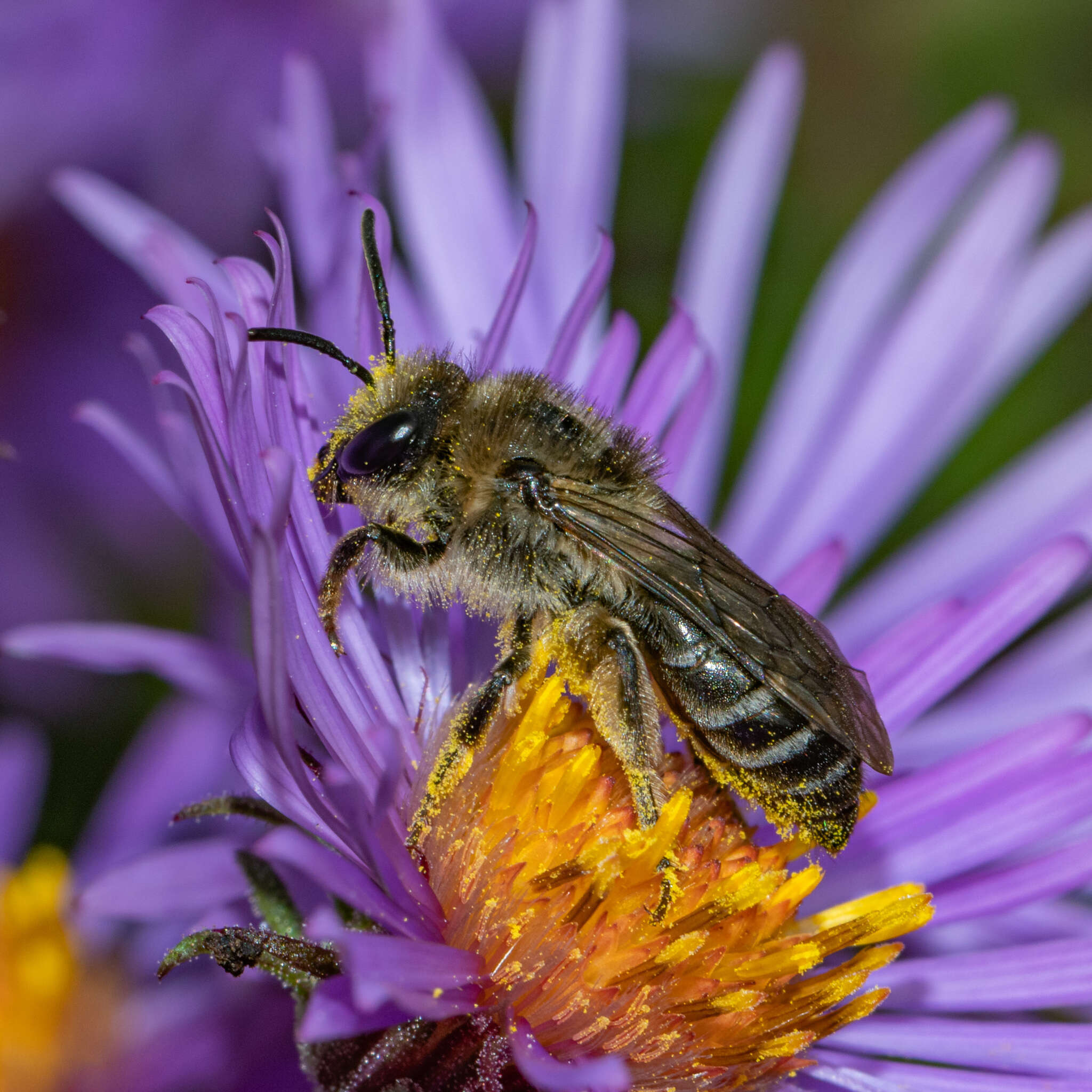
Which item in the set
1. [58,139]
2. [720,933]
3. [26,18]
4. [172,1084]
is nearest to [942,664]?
[720,933]

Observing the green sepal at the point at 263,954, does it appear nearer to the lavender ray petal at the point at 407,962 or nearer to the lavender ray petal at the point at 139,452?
the lavender ray petal at the point at 407,962

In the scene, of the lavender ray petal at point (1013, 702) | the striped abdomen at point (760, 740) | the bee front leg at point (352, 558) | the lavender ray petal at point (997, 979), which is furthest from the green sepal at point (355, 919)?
the lavender ray petal at point (1013, 702)

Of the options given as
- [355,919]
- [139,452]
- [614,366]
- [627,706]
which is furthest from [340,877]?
[614,366]

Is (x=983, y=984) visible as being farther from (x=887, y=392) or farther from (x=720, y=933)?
(x=887, y=392)

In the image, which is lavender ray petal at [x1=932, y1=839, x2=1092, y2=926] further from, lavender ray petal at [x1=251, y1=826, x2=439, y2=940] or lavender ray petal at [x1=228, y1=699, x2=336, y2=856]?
lavender ray petal at [x1=228, y1=699, x2=336, y2=856]

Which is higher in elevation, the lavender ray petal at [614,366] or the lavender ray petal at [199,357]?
the lavender ray petal at [614,366]

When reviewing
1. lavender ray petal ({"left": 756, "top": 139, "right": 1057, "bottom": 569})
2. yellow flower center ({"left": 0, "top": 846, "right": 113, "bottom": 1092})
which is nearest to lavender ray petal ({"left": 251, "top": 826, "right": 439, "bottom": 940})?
yellow flower center ({"left": 0, "top": 846, "right": 113, "bottom": 1092})

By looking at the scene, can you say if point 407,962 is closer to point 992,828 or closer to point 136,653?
point 136,653
